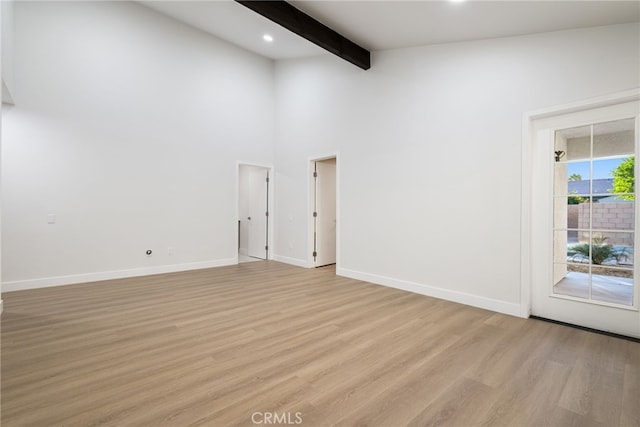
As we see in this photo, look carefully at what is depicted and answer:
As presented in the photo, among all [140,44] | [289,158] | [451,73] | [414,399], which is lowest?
[414,399]

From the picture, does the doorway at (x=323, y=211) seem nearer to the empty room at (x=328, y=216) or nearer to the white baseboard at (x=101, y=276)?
the empty room at (x=328, y=216)

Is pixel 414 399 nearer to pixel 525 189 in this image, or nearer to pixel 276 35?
pixel 525 189

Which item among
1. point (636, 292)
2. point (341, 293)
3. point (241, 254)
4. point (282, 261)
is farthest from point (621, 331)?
point (241, 254)

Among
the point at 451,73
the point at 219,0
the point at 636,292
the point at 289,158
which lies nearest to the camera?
the point at 636,292

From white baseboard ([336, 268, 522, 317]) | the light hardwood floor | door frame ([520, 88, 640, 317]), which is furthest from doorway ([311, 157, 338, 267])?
door frame ([520, 88, 640, 317])

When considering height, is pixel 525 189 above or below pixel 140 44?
below

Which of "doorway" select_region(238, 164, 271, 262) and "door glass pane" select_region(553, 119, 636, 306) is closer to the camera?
"door glass pane" select_region(553, 119, 636, 306)

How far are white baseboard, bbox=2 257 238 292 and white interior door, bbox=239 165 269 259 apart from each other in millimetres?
1132

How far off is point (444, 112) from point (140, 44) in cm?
519

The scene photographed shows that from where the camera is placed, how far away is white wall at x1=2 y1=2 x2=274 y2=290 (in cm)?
420

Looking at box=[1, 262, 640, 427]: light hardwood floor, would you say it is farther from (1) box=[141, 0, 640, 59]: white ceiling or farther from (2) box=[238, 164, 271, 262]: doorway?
(2) box=[238, 164, 271, 262]: doorway

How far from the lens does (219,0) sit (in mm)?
4559

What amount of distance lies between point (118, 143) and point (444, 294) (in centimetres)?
560

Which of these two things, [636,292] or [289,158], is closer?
[636,292]
